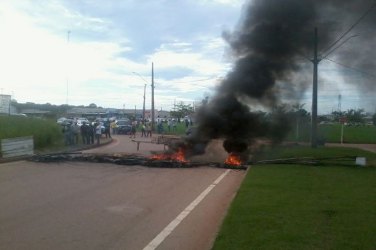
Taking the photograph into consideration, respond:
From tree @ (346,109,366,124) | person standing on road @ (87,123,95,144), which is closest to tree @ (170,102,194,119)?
tree @ (346,109,366,124)

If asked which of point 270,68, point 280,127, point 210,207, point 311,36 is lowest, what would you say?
point 210,207

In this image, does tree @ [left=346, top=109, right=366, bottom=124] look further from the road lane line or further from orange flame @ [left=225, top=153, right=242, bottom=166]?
the road lane line

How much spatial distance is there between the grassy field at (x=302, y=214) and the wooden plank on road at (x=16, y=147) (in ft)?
33.6

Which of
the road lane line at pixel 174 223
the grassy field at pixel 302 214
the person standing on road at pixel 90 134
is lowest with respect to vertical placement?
the road lane line at pixel 174 223

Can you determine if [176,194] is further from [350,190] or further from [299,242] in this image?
[299,242]

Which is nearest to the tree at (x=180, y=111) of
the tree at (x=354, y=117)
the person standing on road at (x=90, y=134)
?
the tree at (x=354, y=117)

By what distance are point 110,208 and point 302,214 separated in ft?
10.9

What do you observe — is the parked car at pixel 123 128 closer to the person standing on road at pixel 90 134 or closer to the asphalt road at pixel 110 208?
the person standing on road at pixel 90 134

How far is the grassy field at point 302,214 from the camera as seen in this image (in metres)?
5.61

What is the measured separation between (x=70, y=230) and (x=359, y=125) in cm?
7283

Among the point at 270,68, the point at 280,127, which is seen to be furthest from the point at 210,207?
the point at 280,127

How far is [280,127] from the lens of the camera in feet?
70.4

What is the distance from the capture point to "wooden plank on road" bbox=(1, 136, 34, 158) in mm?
17886

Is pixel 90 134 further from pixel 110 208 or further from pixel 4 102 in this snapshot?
pixel 4 102
